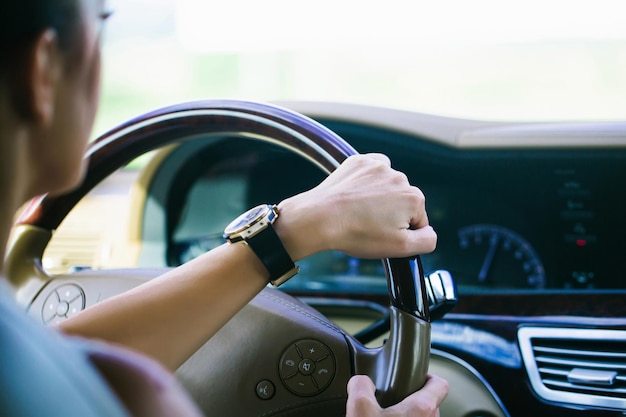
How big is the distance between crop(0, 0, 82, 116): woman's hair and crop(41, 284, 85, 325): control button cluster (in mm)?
660

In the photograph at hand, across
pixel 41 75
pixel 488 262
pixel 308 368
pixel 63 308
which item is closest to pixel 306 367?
pixel 308 368

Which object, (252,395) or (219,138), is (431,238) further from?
(219,138)

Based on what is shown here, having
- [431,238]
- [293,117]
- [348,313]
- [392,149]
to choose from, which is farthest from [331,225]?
[392,149]

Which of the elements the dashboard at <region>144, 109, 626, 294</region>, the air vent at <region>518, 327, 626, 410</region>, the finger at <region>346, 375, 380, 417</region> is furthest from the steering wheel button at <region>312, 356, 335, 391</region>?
the dashboard at <region>144, 109, 626, 294</region>

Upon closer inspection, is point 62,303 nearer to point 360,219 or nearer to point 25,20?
point 360,219

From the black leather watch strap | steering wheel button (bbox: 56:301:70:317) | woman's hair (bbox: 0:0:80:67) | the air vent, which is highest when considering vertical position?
woman's hair (bbox: 0:0:80:67)

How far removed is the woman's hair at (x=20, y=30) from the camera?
46 cm

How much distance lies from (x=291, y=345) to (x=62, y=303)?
37 centimetres

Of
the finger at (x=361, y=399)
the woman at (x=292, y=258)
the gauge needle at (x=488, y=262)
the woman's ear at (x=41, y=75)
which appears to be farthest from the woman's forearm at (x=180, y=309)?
the gauge needle at (x=488, y=262)

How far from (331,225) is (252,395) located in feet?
0.89

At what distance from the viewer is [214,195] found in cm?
224

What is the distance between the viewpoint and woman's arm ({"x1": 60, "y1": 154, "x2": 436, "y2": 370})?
81 centimetres

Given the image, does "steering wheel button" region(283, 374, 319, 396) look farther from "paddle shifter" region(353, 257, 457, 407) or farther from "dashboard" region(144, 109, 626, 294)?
"dashboard" region(144, 109, 626, 294)

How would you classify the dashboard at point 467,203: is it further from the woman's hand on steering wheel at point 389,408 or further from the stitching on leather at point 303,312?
the woman's hand on steering wheel at point 389,408
